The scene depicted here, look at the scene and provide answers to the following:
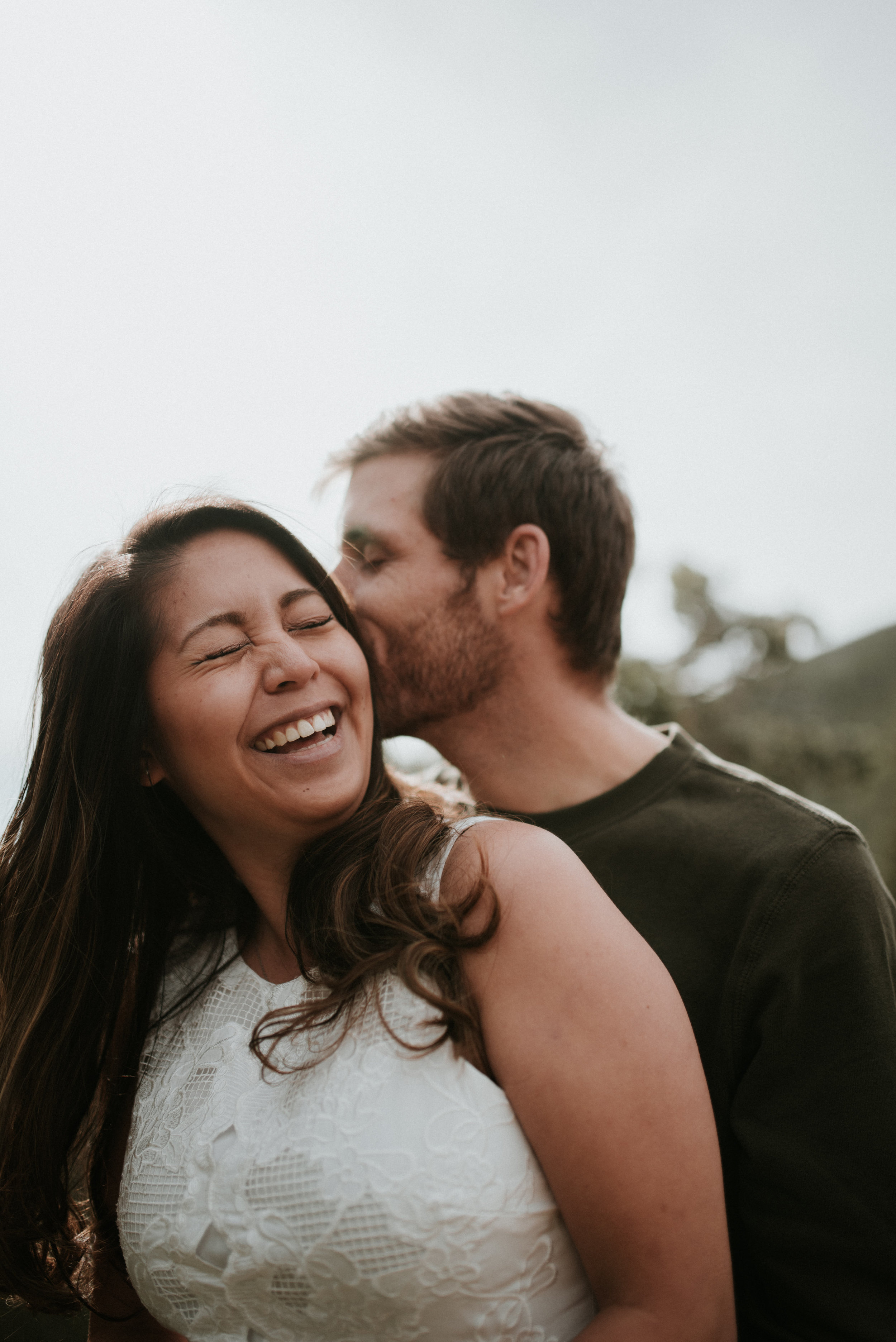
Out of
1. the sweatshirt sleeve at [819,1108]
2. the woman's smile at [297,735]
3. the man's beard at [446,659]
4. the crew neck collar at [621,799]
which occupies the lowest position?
the sweatshirt sleeve at [819,1108]

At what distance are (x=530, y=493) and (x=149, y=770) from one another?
1750 mm

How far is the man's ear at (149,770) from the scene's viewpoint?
226 centimetres

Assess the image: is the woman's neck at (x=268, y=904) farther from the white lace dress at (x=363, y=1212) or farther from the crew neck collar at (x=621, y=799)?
the crew neck collar at (x=621, y=799)

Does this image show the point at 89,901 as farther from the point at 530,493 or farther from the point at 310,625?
the point at 530,493

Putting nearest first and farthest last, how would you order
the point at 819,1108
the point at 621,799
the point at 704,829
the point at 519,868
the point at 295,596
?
the point at 519,868, the point at 819,1108, the point at 295,596, the point at 704,829, the point at 621,799

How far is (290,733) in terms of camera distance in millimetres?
2066

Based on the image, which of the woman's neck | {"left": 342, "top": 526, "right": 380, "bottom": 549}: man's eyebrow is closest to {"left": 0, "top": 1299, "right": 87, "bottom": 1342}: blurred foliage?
the woman's neck

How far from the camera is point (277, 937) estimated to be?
223 cm

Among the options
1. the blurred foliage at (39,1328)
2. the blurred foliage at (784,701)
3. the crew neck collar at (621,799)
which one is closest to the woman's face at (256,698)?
the crew neck collar at (621,799)

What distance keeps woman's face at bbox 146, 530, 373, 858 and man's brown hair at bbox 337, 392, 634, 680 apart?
1092 millimetres

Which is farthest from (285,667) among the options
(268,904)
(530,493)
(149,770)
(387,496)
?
(530,493)

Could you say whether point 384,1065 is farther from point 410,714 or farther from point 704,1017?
point 410,714

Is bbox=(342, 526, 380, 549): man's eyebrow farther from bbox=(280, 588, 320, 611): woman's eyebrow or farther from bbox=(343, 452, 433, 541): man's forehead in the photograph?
bbox=(280, 588, 320, 611): woman's eyebrow

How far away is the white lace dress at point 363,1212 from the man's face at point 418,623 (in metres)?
1.46
